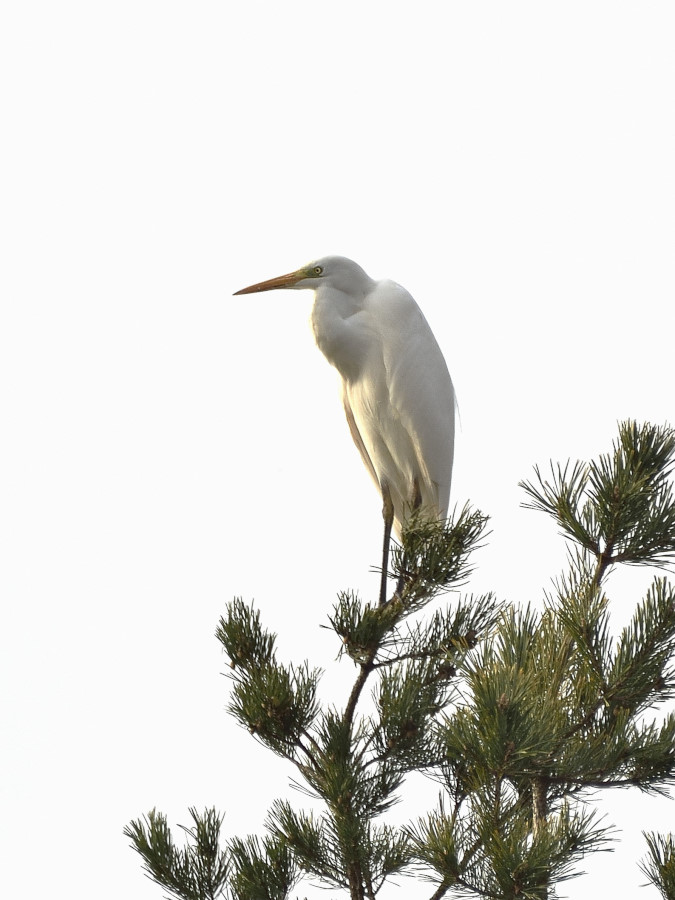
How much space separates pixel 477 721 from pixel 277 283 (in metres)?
2.88

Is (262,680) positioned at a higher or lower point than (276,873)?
higher

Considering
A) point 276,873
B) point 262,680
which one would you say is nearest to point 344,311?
point 262,680

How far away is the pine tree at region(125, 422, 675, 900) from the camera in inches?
93.4

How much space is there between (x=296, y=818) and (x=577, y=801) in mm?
779

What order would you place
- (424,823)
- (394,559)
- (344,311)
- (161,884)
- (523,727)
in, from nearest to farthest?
1. (523,727)
2. (424,823)
3. (161,884)
4. (394,559)
5. (344,311)

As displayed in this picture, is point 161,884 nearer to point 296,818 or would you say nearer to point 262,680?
point 296,818

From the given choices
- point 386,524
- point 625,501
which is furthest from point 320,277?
point 625,501

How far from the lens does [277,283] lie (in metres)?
4.79

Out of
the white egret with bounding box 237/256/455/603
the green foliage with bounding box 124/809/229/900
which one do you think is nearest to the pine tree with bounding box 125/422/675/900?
the green foliage with bounding box 124/809/229/900

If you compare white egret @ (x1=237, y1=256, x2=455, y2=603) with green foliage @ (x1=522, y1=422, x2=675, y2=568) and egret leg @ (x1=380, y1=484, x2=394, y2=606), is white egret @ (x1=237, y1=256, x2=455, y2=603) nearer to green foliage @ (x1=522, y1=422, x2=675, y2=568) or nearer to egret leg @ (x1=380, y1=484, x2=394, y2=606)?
egret leg @ (x1=380, y1=484, x2=394, y2=606)

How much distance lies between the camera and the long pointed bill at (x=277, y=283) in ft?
15.6

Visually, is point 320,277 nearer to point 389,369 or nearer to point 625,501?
point 389,369

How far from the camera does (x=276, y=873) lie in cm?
295

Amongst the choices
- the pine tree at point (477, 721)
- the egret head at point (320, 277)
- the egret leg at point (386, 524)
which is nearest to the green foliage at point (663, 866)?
the pine tree at point (477, 721)
